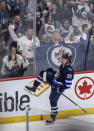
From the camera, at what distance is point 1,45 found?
22.1 ft

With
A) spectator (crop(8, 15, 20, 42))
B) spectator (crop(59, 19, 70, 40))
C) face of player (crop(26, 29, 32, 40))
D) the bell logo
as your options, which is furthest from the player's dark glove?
spectator (crop(8, 15, 20, 42))

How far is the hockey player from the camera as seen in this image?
7.08 m

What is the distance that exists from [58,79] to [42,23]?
109 centimetres

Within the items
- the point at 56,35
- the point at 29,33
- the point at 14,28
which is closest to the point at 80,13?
the point at 56,35

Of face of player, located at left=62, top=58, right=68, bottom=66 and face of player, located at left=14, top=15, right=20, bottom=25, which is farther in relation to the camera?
face of player, located at left=62, top=58, right=68, bottom=66

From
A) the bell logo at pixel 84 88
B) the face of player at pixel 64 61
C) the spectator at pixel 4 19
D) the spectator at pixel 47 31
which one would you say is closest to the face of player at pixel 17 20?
the spectator at pixel 4 19

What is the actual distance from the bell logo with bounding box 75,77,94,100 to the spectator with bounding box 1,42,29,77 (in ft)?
3.67

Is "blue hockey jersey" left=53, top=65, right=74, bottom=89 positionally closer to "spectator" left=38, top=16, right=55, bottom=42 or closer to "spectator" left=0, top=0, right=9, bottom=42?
"spectator" left=38, top=16, right=55, bottom=42

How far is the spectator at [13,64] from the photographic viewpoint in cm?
682

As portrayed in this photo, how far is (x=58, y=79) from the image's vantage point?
7.19m

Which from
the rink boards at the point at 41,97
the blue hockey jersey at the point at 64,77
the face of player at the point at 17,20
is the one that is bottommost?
the rink boards at the point at 41,97

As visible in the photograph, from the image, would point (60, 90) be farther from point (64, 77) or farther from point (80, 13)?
point (80, 13)

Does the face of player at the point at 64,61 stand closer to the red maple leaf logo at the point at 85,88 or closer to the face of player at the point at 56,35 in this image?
the face of player at the point at 56,35

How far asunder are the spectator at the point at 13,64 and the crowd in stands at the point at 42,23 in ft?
0.06
